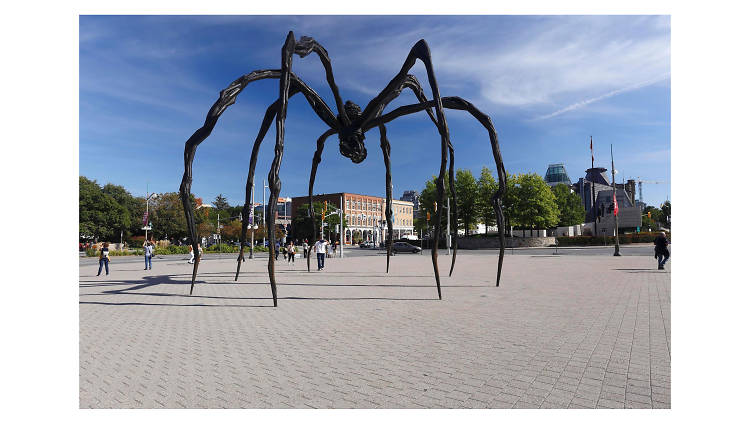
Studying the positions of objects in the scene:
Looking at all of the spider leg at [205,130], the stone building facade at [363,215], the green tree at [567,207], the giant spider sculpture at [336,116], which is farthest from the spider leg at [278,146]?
the stone building facade at [363,215]

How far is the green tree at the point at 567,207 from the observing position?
246 feet

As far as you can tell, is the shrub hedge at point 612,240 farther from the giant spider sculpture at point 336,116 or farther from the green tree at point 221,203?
the green tree at point 221,203

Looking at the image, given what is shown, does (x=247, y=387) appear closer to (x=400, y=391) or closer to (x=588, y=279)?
(x=400, y=391)

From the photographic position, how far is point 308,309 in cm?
777

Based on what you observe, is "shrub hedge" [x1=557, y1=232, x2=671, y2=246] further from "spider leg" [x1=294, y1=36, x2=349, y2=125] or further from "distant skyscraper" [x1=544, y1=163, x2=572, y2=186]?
"distant skyscraper" [x1=544, y1=163, x2=572, y2=186]

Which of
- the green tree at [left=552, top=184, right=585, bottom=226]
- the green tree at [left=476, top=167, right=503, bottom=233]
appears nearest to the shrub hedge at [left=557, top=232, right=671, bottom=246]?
the green tree at [left=476, top=167, right=503, bottom=233]

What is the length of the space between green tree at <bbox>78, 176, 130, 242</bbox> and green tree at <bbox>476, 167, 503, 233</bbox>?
48874 mm

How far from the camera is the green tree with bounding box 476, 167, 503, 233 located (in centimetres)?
5150

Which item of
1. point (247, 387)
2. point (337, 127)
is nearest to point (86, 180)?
point (337, 127)

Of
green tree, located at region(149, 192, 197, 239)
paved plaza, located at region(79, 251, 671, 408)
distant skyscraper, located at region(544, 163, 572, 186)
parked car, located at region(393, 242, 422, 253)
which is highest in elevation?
distant skyscraper, located at region(544, 163, 572, 186)

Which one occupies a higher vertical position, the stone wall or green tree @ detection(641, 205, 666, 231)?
green tree @ detection(641, 205, 666, 231)

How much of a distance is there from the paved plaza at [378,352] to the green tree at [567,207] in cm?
7190

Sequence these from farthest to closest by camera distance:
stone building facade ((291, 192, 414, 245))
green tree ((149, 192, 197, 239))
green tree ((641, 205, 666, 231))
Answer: stone building facade ((291, 192, 414, 245)) → green tree ((641, 205, 666, 231)) → green tree ((149, 192, 197, 239))

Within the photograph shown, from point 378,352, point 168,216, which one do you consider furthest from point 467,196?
point 378,352
